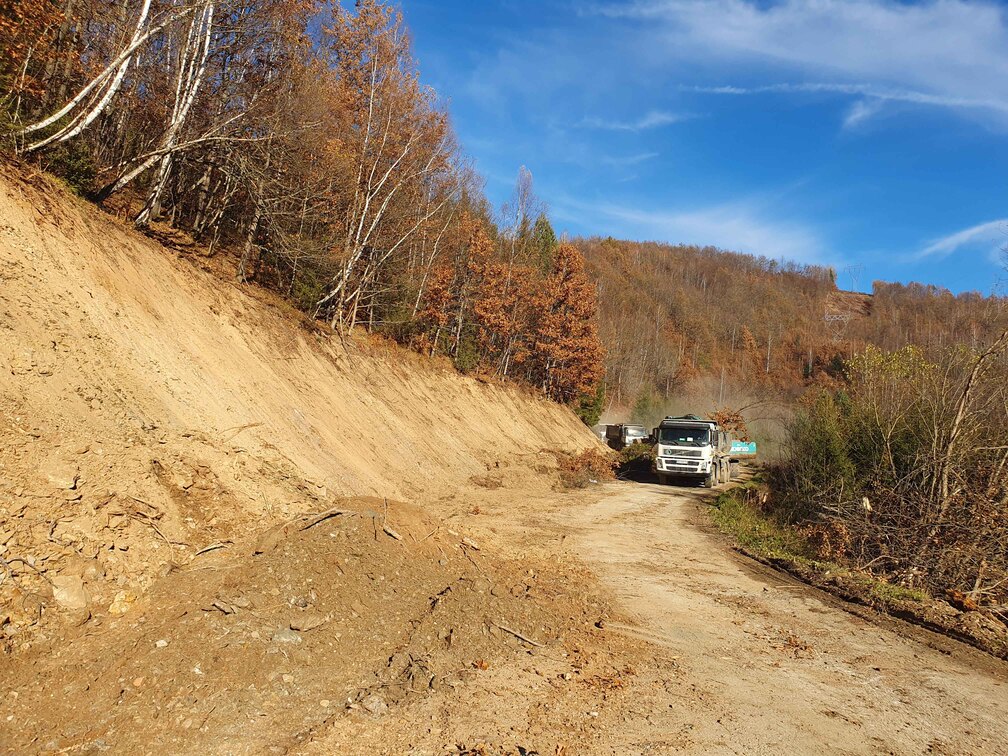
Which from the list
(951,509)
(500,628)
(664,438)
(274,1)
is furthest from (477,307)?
(500,628)

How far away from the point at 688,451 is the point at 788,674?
60.7 feet

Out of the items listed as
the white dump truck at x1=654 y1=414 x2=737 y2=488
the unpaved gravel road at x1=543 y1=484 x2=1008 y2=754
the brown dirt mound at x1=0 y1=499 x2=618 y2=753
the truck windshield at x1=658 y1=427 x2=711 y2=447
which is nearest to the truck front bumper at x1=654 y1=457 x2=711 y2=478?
the white dump truck at x1=654 y1=414 x2=737 y2=488

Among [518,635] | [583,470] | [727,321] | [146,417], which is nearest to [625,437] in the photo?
[583,470]

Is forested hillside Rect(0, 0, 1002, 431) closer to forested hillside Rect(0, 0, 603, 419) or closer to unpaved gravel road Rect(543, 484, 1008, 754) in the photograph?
forested hillside Rect(0, 0, 603, 419)

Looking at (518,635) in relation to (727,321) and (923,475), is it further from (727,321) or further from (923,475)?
(727,321)

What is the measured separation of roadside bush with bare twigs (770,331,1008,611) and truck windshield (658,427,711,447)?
8807 mm

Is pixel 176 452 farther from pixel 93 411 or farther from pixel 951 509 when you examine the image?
pixel 951 509

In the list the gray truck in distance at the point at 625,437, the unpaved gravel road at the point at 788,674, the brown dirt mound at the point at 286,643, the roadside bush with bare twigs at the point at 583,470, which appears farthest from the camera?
the gray truck in distance at the point at 625,437

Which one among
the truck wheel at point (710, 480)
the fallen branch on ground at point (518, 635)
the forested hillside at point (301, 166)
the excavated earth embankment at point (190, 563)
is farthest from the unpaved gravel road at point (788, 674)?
the truck wheel at point (710, 480)

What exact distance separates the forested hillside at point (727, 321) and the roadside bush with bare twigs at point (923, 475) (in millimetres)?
49585

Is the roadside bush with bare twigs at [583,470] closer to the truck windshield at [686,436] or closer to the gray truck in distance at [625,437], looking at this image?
the truck windshield at [686,436]

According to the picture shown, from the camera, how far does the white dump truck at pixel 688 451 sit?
2338 centimetres

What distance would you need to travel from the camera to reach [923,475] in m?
10.6

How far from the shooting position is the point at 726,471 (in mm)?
26516
